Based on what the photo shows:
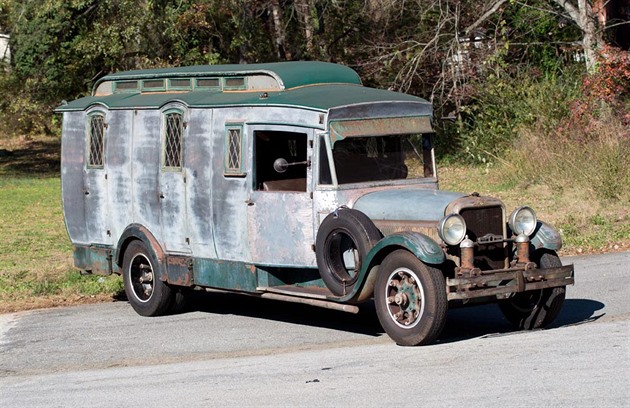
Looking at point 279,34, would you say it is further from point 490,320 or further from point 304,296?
point 304,296

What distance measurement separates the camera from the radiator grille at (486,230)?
9938mm

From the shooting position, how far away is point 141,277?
12.8m

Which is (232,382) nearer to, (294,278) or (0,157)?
(294,278)

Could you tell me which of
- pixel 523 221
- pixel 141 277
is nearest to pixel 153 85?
pixel 141 277

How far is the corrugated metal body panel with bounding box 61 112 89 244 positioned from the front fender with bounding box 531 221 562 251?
581 cm

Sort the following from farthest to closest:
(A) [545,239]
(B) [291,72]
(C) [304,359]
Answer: (B) [291,72] < (A) [545,239] < (C) [304,359]

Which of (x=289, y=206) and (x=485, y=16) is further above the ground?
(x=485, y=16)

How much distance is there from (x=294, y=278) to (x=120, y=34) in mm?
24357

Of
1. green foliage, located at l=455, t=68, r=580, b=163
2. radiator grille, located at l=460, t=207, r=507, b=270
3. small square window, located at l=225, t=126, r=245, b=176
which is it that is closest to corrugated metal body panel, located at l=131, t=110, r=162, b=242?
small square window, located at l=225, t=126, r=245, b=176

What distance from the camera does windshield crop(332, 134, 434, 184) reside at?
1075 centimetres

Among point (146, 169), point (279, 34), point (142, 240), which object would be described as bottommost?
point (142, 240)

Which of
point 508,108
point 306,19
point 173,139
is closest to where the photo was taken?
point 173,139

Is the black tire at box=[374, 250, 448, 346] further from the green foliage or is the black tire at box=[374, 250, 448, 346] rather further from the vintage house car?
the green foliage

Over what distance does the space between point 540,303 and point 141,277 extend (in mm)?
4830
